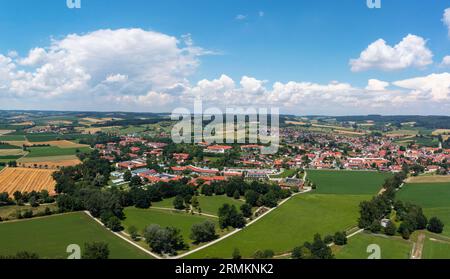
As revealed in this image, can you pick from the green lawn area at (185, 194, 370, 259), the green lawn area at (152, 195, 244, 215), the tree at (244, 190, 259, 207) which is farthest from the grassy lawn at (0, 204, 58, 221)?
the tree at (244, 190, 259, 207)

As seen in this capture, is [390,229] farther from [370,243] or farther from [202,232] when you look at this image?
[202,232]

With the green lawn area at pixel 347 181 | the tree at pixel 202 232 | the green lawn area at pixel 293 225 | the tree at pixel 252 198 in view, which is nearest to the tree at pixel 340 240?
the green lawn area at pixel 293 225

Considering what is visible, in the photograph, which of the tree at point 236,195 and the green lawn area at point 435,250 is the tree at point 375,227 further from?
the tree at point 236,195

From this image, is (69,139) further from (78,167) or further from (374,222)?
(374,222)

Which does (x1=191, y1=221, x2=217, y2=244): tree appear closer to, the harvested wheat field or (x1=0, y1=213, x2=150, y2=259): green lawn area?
(x1=0, y1=213, x2=150, y2=259): green lawn area

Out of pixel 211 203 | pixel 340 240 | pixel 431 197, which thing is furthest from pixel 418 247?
pixel 211 203
